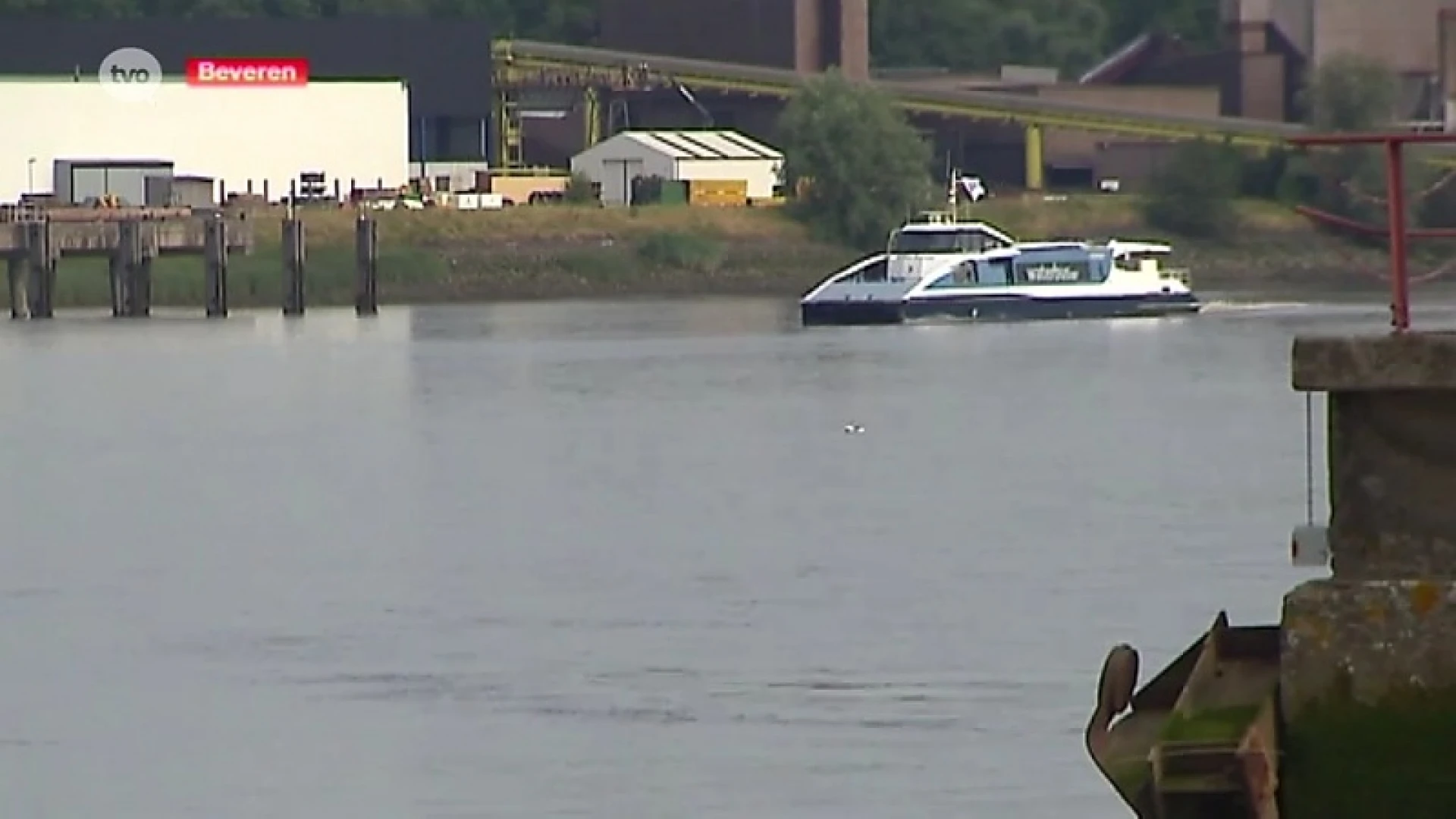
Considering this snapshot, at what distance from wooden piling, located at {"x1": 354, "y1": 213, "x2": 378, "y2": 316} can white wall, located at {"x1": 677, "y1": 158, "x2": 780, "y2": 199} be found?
20704 mm

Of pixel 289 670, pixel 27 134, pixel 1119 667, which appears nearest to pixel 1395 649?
pixel 1119 667

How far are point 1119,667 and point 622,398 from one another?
44.7 m

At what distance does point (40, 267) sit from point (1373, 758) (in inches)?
3153

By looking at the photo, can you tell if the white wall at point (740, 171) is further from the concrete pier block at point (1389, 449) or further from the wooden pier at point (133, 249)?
the concrete pier block at point (1389, 449)

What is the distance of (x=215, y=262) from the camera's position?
297ft

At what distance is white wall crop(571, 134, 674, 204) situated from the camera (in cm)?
11706

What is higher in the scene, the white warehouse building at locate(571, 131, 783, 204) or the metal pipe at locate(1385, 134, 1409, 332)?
the white warehouse building at locate(571, 131, 783, 204)

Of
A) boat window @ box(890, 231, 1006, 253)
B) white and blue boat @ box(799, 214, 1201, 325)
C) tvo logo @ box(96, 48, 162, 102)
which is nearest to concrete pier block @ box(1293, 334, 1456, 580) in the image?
white and blue boat @ box(799, 214, 1201, 325)

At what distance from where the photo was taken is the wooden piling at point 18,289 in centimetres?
9162

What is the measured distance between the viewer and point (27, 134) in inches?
4301

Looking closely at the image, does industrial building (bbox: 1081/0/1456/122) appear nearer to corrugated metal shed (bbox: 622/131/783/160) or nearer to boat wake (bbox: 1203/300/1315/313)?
boat wake (bbox: 1203/300/1315/313)

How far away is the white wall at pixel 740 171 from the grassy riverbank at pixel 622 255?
2.91 m

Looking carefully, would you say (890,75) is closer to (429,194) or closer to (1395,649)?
(429,194)

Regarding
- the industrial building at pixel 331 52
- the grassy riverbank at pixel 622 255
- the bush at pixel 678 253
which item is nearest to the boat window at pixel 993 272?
the grassy riverbank at pixel 622 255
